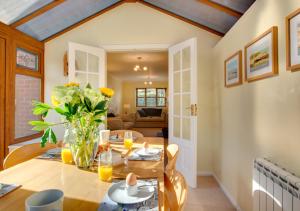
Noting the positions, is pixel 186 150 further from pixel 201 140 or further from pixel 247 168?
pixel 247 168

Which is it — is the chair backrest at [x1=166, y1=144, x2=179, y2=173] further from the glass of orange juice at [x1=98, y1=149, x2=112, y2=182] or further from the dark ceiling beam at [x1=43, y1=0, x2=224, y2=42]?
the dark ceiling beam at [x1=43, y1=0, x2=224, y2=42]

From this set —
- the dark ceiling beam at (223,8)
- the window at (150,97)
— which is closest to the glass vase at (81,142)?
the dark ceiling beam at (223,8)

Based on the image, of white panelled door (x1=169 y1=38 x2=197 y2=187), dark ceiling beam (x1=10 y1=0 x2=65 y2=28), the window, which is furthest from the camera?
the window

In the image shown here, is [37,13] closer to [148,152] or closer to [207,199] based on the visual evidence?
[148,152]

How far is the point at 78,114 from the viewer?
1229 mm

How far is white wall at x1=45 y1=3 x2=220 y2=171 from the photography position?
3.20 m

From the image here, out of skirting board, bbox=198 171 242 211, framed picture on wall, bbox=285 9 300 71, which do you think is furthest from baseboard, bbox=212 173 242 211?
framed picture on wall, bbox=285 9 300 71

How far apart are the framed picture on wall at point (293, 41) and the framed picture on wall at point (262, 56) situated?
16 cm

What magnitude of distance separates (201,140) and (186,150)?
0.46 metres

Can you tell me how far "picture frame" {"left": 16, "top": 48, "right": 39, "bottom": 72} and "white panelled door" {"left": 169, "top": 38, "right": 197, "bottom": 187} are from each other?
2.23m

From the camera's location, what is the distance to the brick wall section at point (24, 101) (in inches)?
110

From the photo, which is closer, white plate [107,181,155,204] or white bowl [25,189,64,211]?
white bowl [25,189,64,211]

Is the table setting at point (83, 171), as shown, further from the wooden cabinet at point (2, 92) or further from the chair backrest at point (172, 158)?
the wooden cabinet at point (2, 92)

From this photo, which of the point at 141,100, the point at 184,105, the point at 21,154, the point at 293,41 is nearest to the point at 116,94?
the point at 141,100
